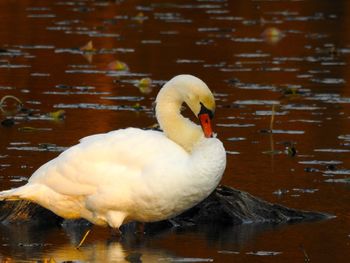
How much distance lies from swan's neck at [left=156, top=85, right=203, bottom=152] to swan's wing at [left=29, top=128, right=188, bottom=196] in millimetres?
92

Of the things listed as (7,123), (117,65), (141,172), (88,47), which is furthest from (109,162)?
(88,47)

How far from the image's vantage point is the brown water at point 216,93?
33.8 feet

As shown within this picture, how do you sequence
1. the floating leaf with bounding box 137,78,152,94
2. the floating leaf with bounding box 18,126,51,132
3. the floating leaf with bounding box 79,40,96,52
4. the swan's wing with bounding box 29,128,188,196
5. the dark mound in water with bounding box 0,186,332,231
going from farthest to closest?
the floating leaf with bounding box 79,40,96,52 < the floating leaf with bounding box 137,78,152,94 < the floating leaf with bounding box 18,126,51,132 < the dark mound in water with bounding box 0,186,332,231 < the swan's wing with bounding box 29,128,188,196

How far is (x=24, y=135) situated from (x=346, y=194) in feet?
14.4

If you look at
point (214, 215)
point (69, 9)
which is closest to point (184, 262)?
point (214, 215)

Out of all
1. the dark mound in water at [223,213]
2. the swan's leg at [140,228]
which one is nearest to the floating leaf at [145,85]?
the dark mound in water at [223,213]

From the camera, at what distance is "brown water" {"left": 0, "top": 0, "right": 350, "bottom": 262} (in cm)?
1029

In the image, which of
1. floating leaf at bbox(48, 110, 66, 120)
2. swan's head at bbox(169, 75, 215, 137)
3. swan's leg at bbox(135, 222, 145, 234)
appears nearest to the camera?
swan's head at bbox(169, 75, 215, 137)

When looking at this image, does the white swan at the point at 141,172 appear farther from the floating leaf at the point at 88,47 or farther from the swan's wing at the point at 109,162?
the floating leaf at the point at 88,47

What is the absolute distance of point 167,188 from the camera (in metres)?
9.77

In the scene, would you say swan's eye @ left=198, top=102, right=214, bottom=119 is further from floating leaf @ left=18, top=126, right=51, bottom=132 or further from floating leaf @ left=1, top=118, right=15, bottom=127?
floating leaf @ left=1, top=118, right=15, bottom=127

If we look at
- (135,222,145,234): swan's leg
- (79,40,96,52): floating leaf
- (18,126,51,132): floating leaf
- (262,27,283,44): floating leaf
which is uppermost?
(135,222,145,234): swan's leg

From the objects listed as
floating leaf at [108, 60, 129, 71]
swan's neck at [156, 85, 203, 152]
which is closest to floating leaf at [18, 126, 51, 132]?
swan's neck at [156, 85, 203, 152]

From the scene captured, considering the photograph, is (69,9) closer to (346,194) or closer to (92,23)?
(92,23)
